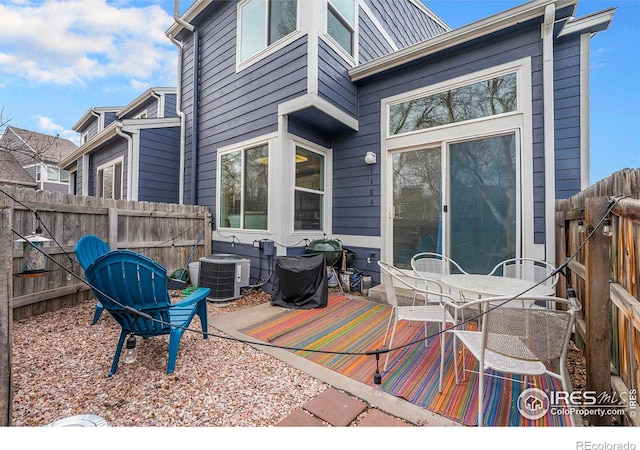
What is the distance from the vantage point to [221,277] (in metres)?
4.05

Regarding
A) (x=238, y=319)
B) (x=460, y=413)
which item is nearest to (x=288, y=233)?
(x=238, y=319)

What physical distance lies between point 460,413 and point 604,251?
134 cm

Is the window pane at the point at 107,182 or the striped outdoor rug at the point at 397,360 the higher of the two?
the window pane at the point at 107,182

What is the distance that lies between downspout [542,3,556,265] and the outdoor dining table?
1.05 metres

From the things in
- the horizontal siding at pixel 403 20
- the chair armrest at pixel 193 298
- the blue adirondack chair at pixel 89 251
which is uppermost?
the horizontal siding at pixel 403 20

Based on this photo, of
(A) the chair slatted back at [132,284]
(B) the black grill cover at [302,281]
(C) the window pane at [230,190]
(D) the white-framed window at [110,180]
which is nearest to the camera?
(A) the chair slatted back at [132,284]

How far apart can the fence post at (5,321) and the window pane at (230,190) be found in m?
3.72

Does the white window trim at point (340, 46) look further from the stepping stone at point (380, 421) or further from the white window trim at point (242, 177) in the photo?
the stepping stone at point (380, 421)

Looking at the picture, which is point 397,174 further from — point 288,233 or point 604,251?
point 604,251

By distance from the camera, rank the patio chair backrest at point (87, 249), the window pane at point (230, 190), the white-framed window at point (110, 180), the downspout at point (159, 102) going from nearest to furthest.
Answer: the patio chair backrest at point (87, 249)
the window pane at point (230, 190)
the white-framed window at point (110, 180)
the downspout at point (159, 102)

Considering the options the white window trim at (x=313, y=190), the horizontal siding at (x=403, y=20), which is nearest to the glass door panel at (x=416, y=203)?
the white window trim at (x=313, y=190)

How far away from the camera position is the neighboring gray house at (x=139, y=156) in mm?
5852

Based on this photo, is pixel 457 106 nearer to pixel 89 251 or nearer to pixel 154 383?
pixel 154 383

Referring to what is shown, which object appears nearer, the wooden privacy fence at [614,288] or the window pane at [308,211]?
the wooden privacy fence at [614,288]
